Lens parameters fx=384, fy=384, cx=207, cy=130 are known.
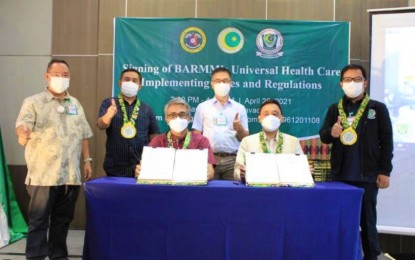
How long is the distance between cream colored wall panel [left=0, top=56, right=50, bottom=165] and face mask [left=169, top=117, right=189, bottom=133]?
2.48m

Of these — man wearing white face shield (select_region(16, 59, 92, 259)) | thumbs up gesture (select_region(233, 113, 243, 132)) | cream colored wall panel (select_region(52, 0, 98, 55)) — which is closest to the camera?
man wearing white face shield (select_region(16, 59, 92, 259))

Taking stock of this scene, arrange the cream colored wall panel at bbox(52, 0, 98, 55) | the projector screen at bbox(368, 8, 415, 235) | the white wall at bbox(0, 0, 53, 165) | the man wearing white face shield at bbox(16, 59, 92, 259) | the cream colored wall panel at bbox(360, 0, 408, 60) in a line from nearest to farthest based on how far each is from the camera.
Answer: the man wearing white face shield at bbox(16, 59, 92, 259) < the projector screen at bbox(368, 8, 415, 235) < the cream colored wall panel at bbox(360, 0, 408, 60) < the cream colored wall panel at bbox(52, 0, 98, 55) < the white wall at bbox(0, 0, 53, 165)

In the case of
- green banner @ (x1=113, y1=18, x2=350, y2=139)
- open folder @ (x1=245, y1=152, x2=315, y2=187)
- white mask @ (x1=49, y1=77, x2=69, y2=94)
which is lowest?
open folder @ (x1=245, y1=152, x2=315, y2=187)

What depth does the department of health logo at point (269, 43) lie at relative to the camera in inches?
155

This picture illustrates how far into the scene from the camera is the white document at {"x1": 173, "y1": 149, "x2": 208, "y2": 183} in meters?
2.29

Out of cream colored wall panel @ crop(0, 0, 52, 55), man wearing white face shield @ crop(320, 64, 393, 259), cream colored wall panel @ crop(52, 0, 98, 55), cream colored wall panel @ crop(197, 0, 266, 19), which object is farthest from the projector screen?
cream colored wall panel @ crop(0, 0, 52, 55)

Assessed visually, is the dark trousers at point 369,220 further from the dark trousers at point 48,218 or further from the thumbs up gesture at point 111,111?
the dark trousers at point 48,218

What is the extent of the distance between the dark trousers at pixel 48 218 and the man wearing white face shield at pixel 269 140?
4.42 feet

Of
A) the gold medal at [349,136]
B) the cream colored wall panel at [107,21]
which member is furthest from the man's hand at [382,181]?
the cream colored wall panel at [107,21]

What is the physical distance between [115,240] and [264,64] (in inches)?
95.3

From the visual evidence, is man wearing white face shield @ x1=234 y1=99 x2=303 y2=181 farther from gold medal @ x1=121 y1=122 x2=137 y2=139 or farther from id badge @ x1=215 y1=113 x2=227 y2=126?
gold medal @ x1=121 y1=122 x2=137 y2=139

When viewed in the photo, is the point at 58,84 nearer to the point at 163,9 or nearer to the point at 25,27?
the point at 163,9

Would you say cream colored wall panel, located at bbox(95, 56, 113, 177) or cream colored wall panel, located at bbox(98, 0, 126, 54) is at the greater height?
cream colored wall panel, located at bbox(98, 0, 126, 54)

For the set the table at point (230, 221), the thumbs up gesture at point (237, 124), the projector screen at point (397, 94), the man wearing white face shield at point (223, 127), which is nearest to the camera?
the table at point (230, 221)
